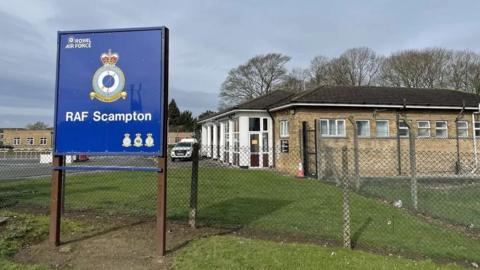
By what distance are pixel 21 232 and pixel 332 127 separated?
717 inches

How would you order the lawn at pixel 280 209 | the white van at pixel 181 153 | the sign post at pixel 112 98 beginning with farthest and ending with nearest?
the white van at pixel 181 153 → the lawn at pixel 280 209 → the sign post at pixel 112 98

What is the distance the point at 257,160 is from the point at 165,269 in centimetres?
2105

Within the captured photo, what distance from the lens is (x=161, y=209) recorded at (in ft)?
19.2

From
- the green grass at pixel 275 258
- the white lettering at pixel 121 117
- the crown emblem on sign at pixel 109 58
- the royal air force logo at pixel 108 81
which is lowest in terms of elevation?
the green grass at pixel 275 258

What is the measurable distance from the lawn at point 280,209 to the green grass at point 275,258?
77cm

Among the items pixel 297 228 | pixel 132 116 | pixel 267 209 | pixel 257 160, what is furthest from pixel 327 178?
pixel 132 116

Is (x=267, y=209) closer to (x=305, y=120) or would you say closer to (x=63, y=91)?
(x=63, y=91)

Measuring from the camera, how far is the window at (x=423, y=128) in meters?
24.2

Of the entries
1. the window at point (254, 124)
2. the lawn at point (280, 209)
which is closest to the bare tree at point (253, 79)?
the window at point (254, 124)

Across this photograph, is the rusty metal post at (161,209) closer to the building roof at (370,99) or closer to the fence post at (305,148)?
the fence post at (305,148)

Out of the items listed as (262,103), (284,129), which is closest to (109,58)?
(284,129)

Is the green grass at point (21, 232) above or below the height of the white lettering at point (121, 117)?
below

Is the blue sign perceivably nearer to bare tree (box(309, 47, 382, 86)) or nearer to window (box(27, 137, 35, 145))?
bare tree (box(309, 47, 382, 86))

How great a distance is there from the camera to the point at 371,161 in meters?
22.6
